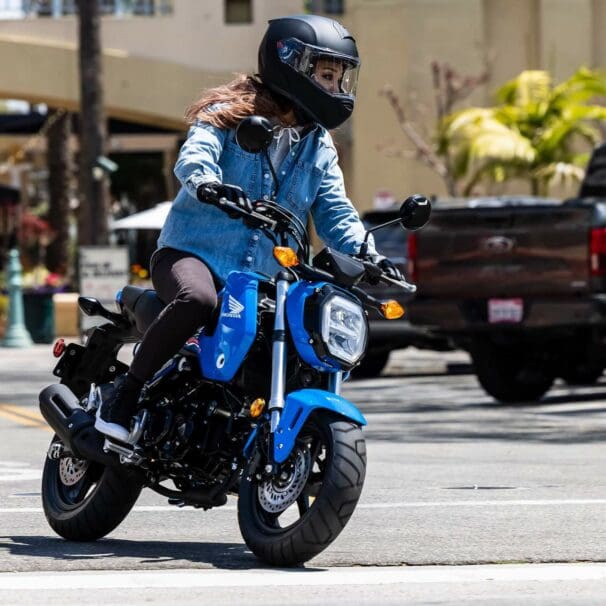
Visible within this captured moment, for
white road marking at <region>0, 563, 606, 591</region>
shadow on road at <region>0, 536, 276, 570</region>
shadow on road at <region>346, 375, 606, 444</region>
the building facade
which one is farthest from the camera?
the building facade

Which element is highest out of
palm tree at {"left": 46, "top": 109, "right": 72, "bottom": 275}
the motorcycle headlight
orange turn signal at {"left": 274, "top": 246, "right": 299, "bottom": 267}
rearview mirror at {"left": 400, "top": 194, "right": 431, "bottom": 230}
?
palm tree at {"left": 46, "top": 109, "right": 72, "bottom": 275}

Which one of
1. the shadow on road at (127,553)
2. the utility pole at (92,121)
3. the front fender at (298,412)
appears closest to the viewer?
the front fender at (298,412)

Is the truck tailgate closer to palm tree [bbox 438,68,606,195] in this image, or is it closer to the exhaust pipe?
the exhaust pipe

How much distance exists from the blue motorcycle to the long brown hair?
0.46 metres

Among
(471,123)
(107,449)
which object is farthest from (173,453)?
(471,123)

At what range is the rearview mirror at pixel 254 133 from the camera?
252 inches

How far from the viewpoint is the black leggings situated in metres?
6.69

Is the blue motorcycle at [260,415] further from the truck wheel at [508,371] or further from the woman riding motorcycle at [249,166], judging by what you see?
the truck wheel at [508,371]

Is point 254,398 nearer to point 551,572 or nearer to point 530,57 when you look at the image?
point 551,572

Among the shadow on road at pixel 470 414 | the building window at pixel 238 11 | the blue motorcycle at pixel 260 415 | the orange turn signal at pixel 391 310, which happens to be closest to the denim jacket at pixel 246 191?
the blue motorcycle at pixel 260 415

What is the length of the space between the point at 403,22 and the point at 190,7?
20.4ft

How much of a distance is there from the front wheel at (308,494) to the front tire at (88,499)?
767mm

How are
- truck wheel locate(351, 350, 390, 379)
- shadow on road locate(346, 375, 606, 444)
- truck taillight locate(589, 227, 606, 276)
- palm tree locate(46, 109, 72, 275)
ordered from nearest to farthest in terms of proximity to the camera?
shadow on road locate(346, 375, 606, 444) < truck taillight locate(589, 227, 606, 276) < truck wheel locate(351, 350, 390, 379) < palm tree locate(46, 109, 72, 275)

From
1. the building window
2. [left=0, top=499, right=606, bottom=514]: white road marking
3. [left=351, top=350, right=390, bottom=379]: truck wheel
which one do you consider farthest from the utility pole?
[left=0, top=499, right=606, bottom=514]: white road marking
